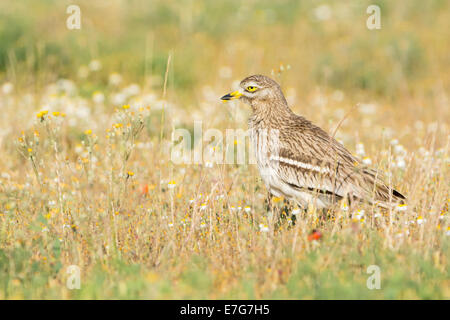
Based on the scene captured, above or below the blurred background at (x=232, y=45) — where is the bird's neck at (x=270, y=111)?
below

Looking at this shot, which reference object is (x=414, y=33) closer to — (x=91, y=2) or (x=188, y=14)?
(x=188, y=14)

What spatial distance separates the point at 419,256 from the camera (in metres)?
4.18

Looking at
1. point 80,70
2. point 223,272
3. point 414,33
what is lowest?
point 223,272

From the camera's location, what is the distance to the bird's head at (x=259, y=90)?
5969 mm

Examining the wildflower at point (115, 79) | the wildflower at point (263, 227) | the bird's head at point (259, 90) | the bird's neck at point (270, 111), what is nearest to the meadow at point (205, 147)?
the wildflower at point (263, 227)

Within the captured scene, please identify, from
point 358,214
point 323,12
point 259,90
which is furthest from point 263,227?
point 323,12

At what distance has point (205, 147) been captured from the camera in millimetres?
7391

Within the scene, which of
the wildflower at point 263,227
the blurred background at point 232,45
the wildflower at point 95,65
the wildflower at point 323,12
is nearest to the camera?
the wildflower at point 263,227

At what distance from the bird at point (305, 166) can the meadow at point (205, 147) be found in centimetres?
19

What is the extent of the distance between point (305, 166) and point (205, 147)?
2214mm

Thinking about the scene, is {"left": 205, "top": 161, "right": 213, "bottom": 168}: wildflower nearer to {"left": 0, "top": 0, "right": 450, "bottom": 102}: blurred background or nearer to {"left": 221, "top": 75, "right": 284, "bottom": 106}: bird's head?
{"left": 221, "top": 75, "right": 284, "bottom": 106}: bird's head

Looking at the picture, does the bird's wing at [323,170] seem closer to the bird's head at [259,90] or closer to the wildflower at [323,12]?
the bird's head at [259,90]

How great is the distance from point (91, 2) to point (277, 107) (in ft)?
37.8

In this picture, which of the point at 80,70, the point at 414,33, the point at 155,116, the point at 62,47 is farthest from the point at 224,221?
the point at 414,33
